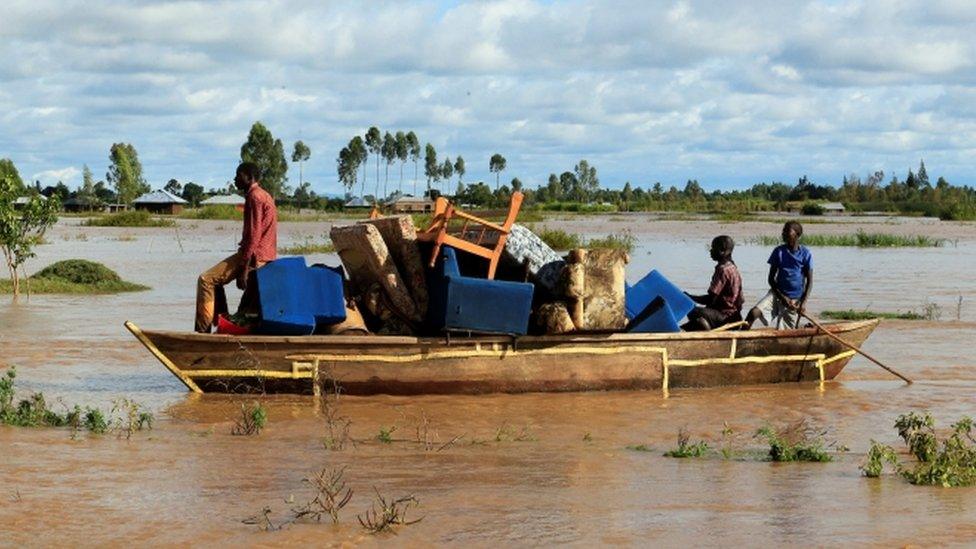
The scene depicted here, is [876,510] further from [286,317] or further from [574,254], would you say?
[286,317]

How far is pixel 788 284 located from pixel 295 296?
179 inches

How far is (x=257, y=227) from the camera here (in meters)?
10.8

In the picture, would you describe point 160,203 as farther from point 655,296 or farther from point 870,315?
point 655,296

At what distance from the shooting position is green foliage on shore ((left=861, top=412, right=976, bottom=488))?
7.78 metres

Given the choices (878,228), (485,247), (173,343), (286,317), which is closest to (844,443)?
(485,247)

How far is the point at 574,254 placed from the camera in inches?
417

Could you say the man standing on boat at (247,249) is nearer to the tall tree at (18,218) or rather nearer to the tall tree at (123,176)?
the tall tree at (18,218)

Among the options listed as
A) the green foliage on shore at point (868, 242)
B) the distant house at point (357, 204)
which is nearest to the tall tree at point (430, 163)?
the distant house at point (357, 204)

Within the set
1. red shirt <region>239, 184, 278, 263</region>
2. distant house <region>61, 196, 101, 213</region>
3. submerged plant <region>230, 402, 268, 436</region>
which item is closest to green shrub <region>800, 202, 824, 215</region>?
distant house <region>61, 196, 101, 213</region>

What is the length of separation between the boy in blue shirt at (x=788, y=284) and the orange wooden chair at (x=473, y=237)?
8.71 feet

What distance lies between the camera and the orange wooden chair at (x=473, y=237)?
1054 cm

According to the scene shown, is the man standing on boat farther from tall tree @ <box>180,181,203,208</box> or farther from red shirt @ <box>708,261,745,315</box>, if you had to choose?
tall tree @ <box>180,181,203,208</box>

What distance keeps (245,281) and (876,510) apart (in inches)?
220

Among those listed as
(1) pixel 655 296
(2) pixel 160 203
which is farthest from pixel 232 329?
(2) pixel 160 203
